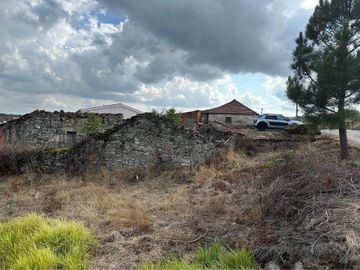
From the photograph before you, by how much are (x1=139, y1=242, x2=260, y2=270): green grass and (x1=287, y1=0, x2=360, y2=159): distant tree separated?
30.5ft

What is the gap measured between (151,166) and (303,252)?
341 inches

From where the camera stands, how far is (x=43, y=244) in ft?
16.4

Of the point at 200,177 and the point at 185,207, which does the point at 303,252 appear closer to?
the point at 185,207

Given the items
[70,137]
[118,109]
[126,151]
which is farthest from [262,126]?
[118,109]

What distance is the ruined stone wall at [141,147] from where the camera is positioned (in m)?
12.1

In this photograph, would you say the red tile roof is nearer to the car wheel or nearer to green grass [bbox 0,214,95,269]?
the car wheel

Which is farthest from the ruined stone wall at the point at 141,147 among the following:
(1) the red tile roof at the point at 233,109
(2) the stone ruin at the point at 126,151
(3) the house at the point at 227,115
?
(1) the red tile roof at the point at 233,109

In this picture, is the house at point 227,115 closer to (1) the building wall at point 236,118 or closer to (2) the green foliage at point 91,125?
(1) the building wall at point 236,118

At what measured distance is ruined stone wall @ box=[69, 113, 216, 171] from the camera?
12148mm

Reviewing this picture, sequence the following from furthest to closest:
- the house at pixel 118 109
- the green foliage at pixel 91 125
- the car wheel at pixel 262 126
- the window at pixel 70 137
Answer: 1. the house at pixel 118 109
2. the car wheel at pixel 262 126
3. the window at pixel 70 137
4. the green foliage at pixel 91 125

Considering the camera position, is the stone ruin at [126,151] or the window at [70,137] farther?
the window at [70,137]

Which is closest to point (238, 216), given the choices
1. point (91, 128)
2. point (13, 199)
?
point (13, 199)

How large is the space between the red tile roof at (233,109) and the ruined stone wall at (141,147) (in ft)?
69.6

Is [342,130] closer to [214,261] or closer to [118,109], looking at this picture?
[214,261]
